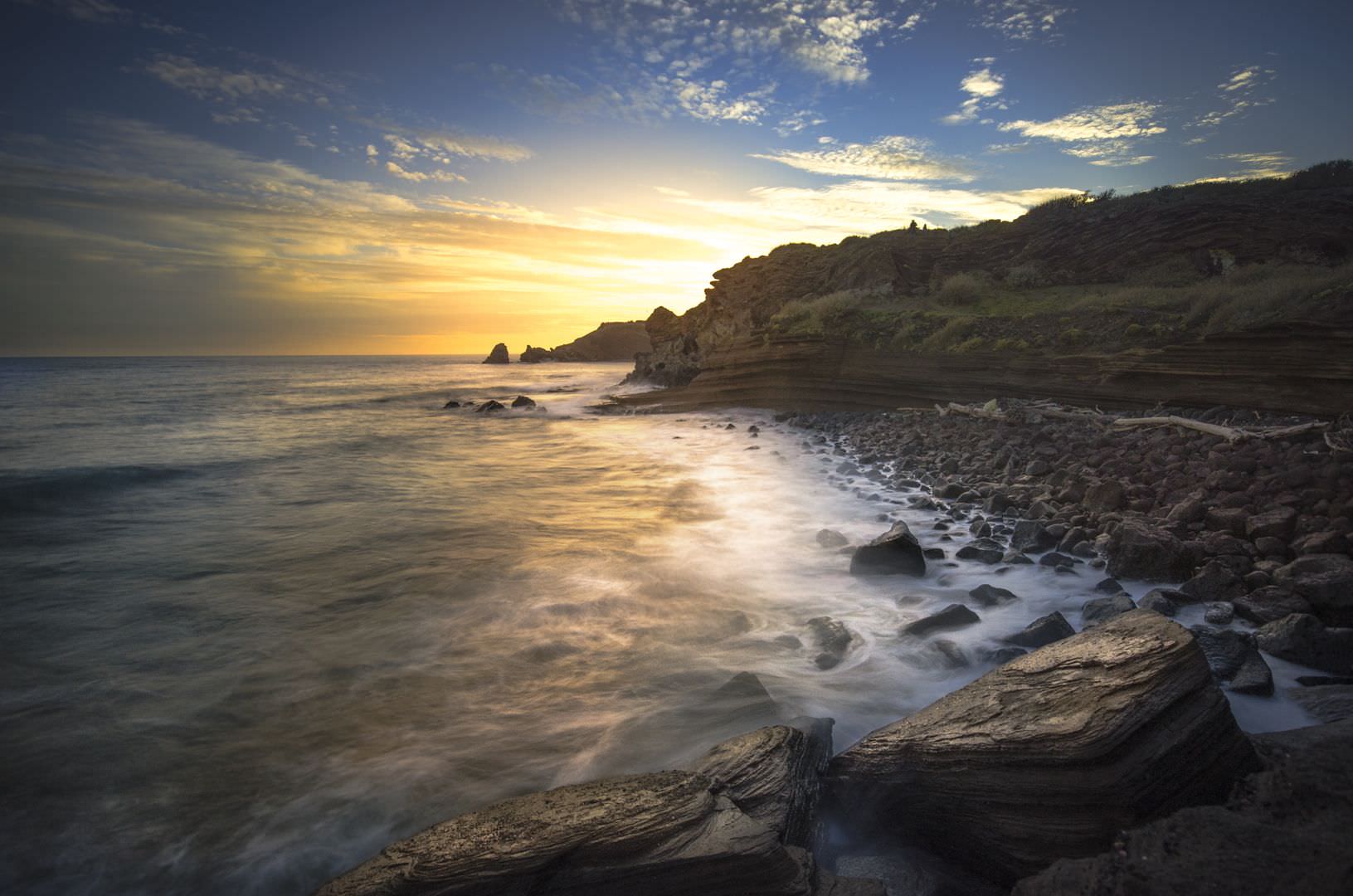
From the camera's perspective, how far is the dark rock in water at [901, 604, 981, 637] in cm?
512

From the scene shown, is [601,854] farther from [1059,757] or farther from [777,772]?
[1059,757]

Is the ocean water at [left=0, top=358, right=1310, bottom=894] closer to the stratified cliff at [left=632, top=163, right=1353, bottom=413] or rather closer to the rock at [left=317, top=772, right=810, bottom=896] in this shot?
the rock at [left=317, top=772, right=810, bottom=896]

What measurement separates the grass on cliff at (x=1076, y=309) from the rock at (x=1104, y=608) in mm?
8939

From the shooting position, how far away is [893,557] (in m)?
6.46

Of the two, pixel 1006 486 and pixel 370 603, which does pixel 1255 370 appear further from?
pixel 370 603

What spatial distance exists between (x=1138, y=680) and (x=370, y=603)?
675 centimetres

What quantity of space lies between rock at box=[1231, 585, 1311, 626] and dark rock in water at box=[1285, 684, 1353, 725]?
939mm

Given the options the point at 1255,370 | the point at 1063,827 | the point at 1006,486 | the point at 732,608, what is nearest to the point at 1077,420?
the point at 1255,370

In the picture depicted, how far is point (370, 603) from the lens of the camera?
6.73m

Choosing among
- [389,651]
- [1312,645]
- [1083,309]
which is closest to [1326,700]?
[1312,645]

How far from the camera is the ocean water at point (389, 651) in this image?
3.57 m

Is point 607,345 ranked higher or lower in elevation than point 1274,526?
higher

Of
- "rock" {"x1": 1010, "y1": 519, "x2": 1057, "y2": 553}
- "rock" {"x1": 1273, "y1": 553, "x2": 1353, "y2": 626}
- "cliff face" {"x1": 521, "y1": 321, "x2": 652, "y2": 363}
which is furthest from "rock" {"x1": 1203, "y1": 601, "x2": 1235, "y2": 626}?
"cliff face" {"x1": 521, "y1": 321, "x2": 652, "y2": 363}

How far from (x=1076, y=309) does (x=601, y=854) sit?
19.4 m
